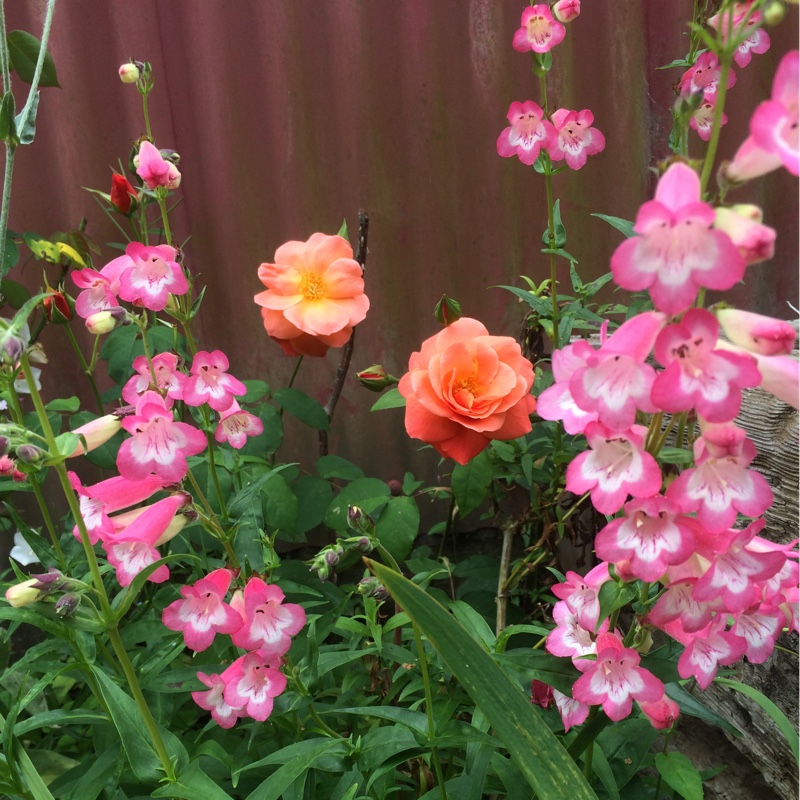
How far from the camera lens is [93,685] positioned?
1023 millimetres

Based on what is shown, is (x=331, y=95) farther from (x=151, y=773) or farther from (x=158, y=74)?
(x=151, y=773)

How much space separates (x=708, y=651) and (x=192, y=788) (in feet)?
1.94

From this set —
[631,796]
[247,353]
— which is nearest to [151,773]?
[631,796]

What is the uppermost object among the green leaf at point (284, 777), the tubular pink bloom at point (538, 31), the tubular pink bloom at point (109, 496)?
the tubular pink bloom at point (538, 31)

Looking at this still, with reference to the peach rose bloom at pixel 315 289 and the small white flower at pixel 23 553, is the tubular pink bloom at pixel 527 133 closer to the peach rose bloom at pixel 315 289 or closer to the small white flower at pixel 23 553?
the peach rose bloom at pixel 315 289

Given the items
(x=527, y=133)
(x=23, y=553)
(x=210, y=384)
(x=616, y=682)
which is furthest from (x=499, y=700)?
(x=23, y=553)

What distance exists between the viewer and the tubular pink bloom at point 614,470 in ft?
1.95

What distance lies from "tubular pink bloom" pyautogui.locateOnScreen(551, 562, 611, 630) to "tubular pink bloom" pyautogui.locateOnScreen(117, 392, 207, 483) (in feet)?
1.40

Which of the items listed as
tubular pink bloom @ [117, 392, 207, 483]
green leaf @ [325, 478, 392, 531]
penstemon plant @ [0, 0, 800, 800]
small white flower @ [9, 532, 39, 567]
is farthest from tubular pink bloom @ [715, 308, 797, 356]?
small white flower @ [9, 532, 39, 567]

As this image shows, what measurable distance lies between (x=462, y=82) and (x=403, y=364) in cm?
72

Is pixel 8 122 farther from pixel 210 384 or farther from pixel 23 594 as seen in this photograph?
pixel 23 594

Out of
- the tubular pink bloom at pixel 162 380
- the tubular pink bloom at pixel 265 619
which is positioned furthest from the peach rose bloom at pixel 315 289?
the tubular pink bloom at pixel 265 619

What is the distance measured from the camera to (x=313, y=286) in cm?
123

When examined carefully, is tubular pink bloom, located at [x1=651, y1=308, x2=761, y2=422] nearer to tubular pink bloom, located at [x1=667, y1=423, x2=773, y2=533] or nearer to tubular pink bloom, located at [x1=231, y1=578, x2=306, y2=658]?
tubular pink bloom, located at [x1=667, y1=423, x2=773, y2=533]
